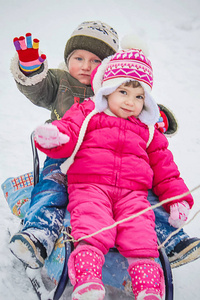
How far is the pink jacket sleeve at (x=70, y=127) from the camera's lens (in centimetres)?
118

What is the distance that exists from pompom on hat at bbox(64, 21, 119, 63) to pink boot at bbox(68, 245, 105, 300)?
46.1 inches

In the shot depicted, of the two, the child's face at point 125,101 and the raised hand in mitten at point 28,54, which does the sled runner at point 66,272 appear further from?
the raised hand in mitten at point 28,54

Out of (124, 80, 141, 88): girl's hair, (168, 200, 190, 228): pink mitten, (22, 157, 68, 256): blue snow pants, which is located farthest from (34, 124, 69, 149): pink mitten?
(168, 200, 190, 228): pink mitten

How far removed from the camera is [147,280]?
0.99 m

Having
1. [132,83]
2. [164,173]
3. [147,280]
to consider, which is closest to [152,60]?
[132,83]

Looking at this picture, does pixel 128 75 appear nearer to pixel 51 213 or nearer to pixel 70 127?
pixel 70 127

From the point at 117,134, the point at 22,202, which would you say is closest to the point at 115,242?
the point at 117,134

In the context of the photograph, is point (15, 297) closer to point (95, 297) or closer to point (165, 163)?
point (95, 297)

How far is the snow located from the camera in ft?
5.60

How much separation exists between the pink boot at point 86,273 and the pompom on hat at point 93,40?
117cm

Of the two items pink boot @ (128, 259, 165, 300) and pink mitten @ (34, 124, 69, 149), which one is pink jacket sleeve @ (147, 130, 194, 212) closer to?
pink boot @ (128, 259, 165, 300)

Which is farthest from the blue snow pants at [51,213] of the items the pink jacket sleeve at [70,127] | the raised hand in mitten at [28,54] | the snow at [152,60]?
the raised hand in mitten at [28,54]

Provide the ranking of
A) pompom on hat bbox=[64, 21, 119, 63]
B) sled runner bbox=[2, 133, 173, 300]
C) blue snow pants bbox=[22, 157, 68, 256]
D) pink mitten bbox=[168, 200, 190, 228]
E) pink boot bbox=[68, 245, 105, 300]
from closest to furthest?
pink boot bbox=[68, 245, 105, 300], sled runner bbox=[2, 133, 173, 300], blue snow pants bbox=[22, 157, 68, 256], pink mitten bbox=[168, 200, 190, 228], pompom on hat bbox=[64, 21, 119, 63]

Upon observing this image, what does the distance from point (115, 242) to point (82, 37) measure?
1194 millimetres
